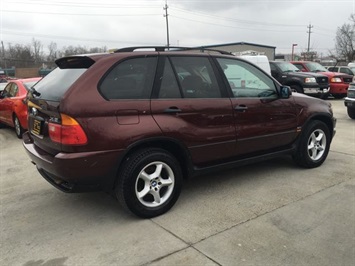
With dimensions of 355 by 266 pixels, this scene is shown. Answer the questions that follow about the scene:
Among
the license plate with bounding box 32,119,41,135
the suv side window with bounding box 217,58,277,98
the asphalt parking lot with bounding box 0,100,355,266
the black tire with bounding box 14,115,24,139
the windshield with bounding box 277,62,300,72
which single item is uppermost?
the suv side window with bounding box 217,58,277,98

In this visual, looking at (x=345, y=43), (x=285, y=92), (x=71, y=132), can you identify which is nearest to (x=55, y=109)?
(x=71, y=132)

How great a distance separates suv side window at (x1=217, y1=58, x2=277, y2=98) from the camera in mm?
4359

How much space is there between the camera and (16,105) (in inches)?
315

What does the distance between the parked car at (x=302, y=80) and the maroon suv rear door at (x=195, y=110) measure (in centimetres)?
1110

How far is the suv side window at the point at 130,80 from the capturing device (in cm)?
344

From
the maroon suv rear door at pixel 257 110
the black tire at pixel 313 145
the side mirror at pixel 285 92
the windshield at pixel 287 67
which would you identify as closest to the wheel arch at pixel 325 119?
the black tire at pixel 313 145

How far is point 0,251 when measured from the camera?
3.15m

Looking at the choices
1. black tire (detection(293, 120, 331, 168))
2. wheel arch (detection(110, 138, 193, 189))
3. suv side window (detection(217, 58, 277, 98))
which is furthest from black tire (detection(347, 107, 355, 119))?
wheel arch (detection(110, 138, 193, 189))

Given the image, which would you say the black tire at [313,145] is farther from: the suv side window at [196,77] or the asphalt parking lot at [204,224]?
the suv side window at [196,77]

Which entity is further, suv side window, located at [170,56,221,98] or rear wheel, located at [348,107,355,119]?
rear wheel, located at [348,107,355,119]

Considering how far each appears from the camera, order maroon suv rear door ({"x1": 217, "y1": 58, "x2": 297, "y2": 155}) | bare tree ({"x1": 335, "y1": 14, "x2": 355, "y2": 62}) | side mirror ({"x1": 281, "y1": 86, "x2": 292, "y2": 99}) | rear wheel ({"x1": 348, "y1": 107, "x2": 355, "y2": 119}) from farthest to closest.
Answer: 1. bare tree ({"x1": 335, "y1": 14, "x2": 355, "y2": 62})
2. rear wheel ({"x1": 348, "y1": 107, "x2": 355, "y2": 119})
3. side mirror ({"x1": 281, "y1": 86, "x2": 292, "y2": 99})
4. maroon suv rear door ({"x1": 217, "y1": 58, "x2": 297, "y2": 155})

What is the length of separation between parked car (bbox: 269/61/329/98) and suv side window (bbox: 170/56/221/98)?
36.5ft

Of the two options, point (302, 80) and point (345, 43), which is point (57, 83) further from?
point (345, 43)

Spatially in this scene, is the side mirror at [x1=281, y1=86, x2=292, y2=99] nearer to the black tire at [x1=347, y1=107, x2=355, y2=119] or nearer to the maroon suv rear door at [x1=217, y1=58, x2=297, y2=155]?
the maroon suv rear door at [x1=217, y1=58, x2=297, y2=155]
